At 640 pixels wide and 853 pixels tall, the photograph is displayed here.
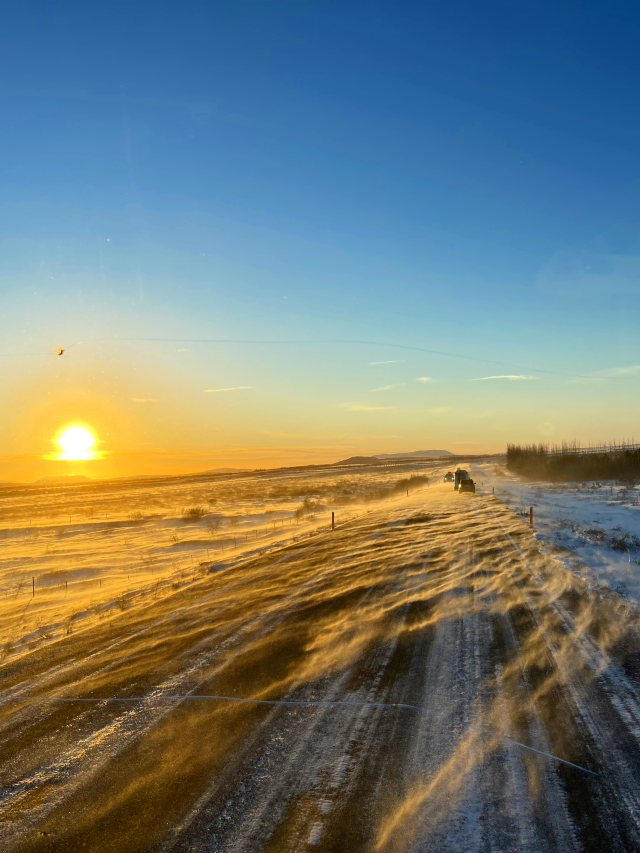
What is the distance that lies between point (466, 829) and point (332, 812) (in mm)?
1035

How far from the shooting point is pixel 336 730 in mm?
5734

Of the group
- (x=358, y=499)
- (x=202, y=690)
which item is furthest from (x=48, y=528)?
(x=202, y=690)

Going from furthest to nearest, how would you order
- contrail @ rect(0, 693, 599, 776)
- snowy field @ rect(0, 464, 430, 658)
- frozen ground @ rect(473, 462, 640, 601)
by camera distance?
1. frozen ground @ rect(473, 462, 640, 601)
2. snowy field @ rect(0, 464, 430, 658)
3. contrail @ rect(0, 693, 599, 776)

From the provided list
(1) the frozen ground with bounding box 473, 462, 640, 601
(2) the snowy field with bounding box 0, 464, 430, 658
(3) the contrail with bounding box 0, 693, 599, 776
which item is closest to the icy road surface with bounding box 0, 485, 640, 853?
(3) the contrail with bounding box 0, 693, 599, 776

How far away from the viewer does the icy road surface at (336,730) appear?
421cm

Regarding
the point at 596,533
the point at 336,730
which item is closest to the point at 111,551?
the point at 596,533

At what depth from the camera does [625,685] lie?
6621 millimetres

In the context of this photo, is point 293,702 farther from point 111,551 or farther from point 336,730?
point 111,551

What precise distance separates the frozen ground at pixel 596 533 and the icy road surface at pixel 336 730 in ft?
8.89

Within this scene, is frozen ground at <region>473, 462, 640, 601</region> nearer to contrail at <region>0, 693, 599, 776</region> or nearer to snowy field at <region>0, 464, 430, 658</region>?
contrail at <region>0, 693, 599, 776</region>

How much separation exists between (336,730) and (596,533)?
1789cm

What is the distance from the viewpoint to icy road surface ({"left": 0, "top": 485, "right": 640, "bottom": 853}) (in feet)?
13.8

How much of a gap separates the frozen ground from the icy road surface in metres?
2.71

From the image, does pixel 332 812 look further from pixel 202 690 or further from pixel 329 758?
pixel 202 690
